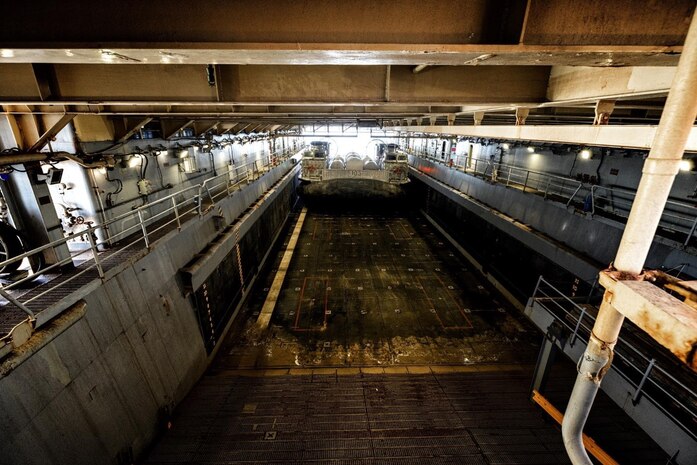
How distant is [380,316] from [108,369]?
7.28m

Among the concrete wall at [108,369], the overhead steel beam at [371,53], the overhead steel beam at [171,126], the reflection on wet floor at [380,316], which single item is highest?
the overhead steel beam at [371,53]

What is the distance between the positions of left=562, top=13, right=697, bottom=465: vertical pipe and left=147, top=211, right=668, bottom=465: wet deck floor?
3.64m

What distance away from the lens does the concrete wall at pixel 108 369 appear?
11.0 feet

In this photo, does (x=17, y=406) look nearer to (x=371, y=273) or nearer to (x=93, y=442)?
(x=93, y=442)

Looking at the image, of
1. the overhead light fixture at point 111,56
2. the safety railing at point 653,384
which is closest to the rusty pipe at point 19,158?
Answer: the overhead light fixture at point 111,56

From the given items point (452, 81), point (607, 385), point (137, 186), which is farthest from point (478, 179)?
point (137, 186)

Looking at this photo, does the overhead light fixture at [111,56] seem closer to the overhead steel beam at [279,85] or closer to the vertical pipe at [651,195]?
the overhead steel beam at [279,85]

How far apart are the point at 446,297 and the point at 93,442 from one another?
33.2ft

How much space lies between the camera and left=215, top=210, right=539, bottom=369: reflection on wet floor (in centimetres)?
821

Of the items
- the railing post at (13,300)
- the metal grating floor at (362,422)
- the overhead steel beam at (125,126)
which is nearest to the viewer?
the railing post at (13,300)

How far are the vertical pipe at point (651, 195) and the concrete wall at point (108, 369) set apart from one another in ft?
19.3

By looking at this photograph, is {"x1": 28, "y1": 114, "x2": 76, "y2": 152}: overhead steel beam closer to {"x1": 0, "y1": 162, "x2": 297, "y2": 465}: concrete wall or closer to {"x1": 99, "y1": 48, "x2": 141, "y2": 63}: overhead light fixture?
{"x1": 0, "y1": 162, "x2": 297, "y2": 465}: concrete wall

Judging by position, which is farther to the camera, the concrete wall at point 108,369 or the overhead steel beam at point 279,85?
the overhead steel beam at point 279,85

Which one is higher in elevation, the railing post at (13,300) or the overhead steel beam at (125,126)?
the overhead steel beam at (125,126)
